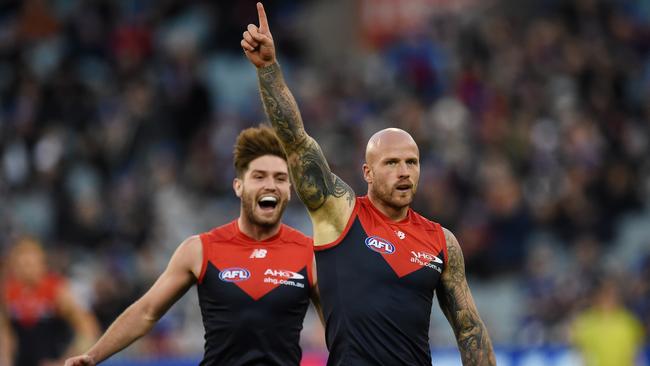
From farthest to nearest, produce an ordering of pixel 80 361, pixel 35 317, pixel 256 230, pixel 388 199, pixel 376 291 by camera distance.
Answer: pixel 35 317 → pixel 256 230 → pixel 80 361 → pixel 388 199 → pixel 376 291

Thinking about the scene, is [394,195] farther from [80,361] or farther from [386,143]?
[80,361]

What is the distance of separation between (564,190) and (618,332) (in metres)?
2.66

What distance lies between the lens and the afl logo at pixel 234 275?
7.49 m

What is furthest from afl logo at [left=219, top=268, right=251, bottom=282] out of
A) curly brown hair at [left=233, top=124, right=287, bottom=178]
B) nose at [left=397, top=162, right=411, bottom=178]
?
nose at [left=397, top=162, right=411, bottom=178]

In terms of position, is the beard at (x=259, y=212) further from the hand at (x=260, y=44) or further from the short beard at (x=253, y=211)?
the hand at (x=260, y=44)

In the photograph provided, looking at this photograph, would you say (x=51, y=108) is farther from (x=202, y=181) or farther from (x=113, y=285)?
(x=113, y=285)

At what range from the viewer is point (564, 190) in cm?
1605

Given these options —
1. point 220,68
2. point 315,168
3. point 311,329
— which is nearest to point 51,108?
point 220,68

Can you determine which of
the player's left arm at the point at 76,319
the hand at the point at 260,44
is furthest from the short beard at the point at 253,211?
the player's left arm at the point at 76,319

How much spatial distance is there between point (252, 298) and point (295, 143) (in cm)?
120

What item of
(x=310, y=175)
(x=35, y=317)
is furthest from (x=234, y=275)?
(x=35, y=317)

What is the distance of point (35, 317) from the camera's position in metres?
11.4

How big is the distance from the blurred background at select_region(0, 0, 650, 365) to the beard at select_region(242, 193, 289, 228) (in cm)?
536

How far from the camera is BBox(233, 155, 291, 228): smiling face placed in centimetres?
771
